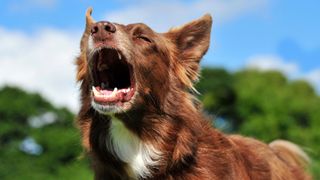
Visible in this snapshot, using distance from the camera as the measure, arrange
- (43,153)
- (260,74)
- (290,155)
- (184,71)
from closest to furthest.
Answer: (184,71)
(290,155)
(43,153)
(260,74)

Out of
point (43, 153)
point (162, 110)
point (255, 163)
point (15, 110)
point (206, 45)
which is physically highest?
point (15, 110)

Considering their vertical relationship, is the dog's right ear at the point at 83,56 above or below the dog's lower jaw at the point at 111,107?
above

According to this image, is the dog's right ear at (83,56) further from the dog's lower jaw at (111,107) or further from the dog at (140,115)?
the dog's lower jaw at (111,107)

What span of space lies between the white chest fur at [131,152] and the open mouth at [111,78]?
358 mm

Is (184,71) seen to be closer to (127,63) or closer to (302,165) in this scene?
(127,63)

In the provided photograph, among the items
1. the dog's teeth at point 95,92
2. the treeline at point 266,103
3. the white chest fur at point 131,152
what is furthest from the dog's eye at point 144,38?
the treeline at point 266,103

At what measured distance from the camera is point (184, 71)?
9.46 meters

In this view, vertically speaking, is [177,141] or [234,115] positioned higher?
[234,115]

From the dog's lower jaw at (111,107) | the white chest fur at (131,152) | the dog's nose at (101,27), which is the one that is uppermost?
the dog's nose at (101,27)

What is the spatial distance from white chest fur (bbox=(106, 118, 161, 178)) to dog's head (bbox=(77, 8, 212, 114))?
0.37m

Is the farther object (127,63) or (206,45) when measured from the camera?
(206,45)

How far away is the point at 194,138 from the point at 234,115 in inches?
2615

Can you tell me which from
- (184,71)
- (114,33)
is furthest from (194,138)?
(114,33)

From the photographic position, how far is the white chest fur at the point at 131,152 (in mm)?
8695
